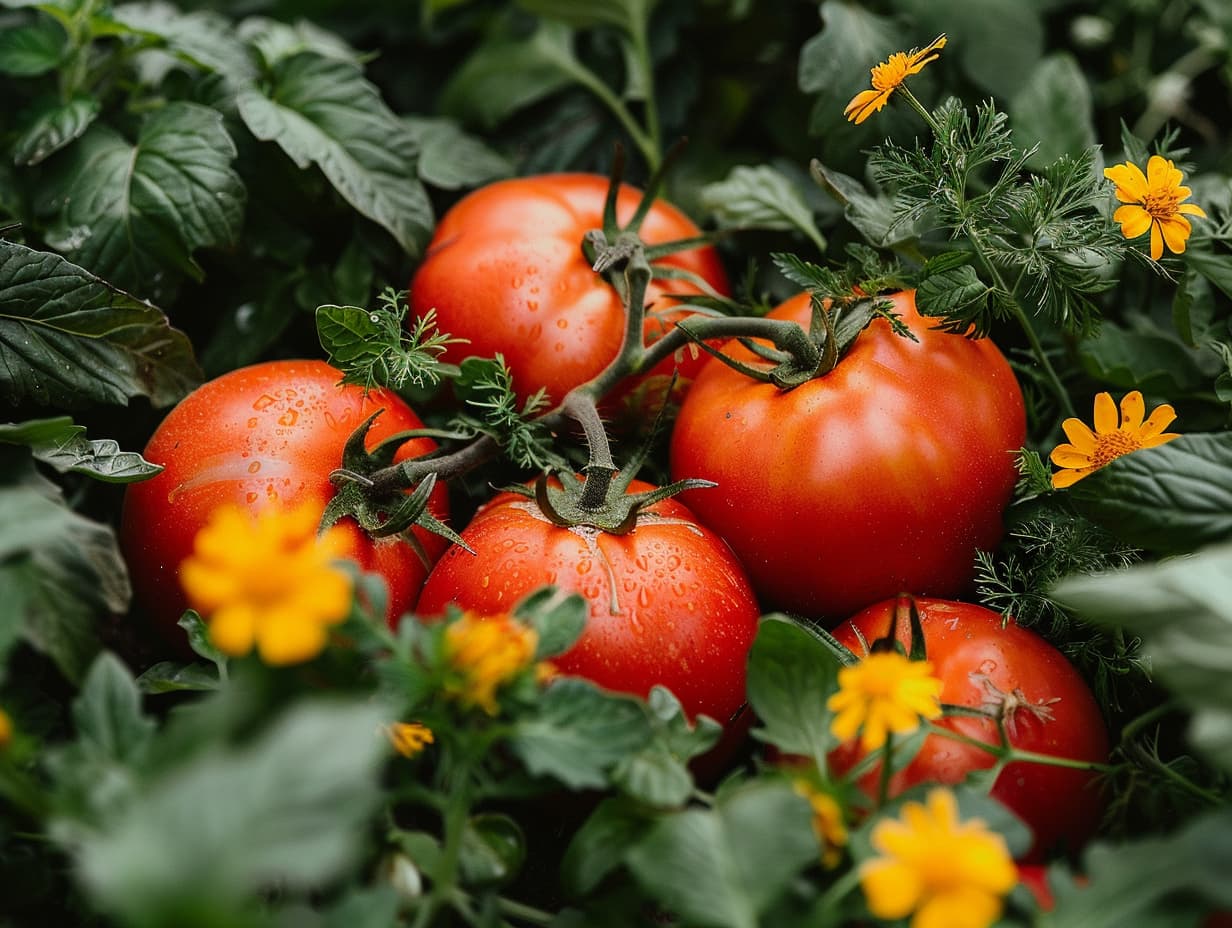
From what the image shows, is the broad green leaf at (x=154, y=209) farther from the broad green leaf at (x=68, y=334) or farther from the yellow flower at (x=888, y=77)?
the yellow flower at (x=888, y=77)

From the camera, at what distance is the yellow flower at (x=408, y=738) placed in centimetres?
56

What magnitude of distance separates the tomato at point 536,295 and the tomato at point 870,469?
0.11 metres

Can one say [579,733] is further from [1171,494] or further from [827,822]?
[1171,494]

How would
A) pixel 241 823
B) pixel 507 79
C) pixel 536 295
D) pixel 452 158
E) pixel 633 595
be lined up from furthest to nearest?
pixel 507 79, pixel 452 158, pixel 536 295, pixel 633 595, pixel 241 823

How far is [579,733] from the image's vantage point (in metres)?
0.53

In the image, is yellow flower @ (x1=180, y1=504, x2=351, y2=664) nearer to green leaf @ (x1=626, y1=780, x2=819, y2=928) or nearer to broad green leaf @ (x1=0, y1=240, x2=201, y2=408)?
green leaf @ (x1=626, y1=780, x2=819, y2=928)

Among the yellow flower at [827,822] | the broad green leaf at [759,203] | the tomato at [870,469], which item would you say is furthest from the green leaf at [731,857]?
the broad green leaf at [759,203]

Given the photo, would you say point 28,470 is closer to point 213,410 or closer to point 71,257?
point 213,410

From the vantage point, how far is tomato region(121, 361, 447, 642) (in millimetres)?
748

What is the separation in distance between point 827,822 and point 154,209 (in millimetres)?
711

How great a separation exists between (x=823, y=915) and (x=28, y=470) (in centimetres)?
54

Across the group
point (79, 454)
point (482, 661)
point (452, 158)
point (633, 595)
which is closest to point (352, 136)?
point (452, 158)

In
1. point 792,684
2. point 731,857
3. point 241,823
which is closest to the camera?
point 241,823

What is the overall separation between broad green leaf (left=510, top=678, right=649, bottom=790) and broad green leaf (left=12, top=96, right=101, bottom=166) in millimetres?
673
